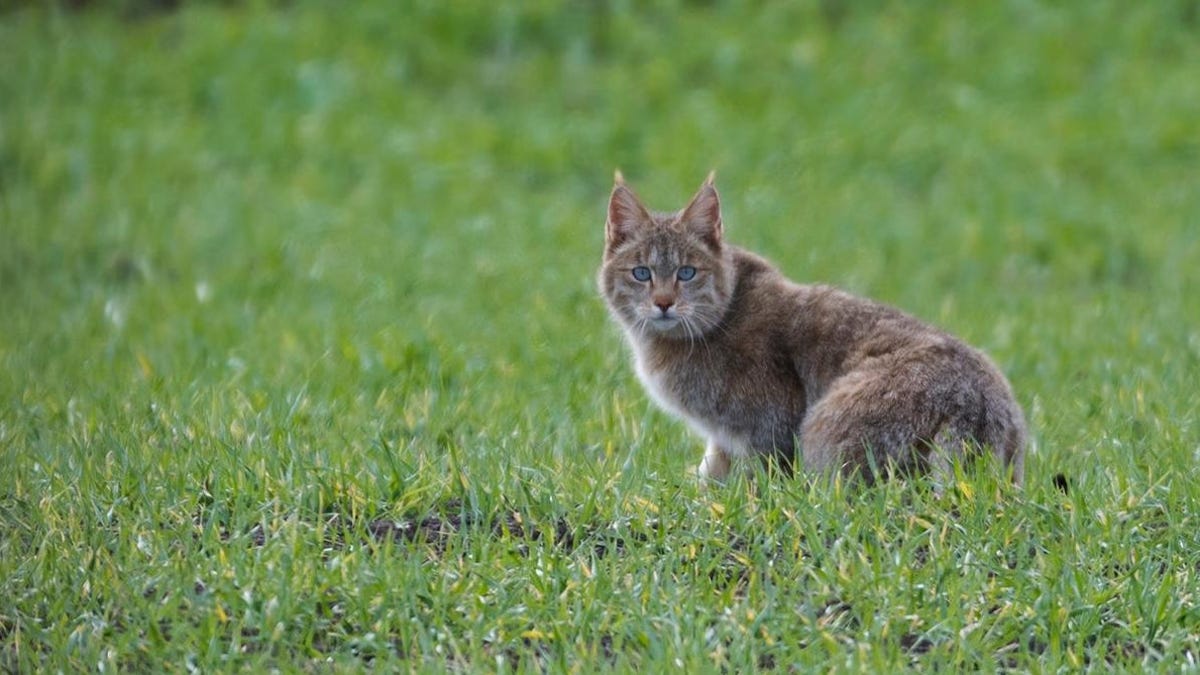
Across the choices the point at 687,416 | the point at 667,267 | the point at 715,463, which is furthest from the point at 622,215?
the point at 715,463

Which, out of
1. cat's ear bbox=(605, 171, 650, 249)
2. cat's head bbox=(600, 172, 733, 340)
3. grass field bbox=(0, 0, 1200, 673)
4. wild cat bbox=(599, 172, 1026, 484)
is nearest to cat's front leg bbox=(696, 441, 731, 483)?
wild cat bbox=(599, 172, 1026, 484)

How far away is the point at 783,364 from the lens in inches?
272

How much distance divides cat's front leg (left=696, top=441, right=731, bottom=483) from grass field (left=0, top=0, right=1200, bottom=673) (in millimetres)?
219

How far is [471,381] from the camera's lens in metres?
8.50

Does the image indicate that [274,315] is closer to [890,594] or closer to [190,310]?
[190,310]

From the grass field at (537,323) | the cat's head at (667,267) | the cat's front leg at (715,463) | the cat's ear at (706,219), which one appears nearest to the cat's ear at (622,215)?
the cat's head at (667,267)

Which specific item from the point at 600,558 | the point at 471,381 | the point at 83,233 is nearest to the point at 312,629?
the point at 600,558

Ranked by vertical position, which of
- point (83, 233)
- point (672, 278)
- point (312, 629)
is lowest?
point (83, 233)

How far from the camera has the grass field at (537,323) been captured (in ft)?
17.4

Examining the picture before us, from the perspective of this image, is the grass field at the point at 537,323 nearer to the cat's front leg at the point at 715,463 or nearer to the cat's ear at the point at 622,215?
the cat's front leg at the point at 715,463

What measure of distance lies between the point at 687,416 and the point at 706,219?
0.88 metres

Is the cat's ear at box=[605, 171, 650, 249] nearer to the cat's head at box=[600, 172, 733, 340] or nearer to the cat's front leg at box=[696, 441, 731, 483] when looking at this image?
the cat's head at box=[600, 172, 733, 340]

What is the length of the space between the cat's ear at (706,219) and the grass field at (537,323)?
910 mm

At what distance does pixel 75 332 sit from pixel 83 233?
2.84 metres
